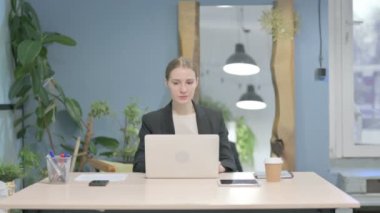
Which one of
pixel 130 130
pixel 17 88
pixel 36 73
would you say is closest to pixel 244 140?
pixel 130 130

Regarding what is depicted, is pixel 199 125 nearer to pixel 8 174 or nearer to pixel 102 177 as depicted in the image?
pixel 102 177

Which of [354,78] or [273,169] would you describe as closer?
[273,169]

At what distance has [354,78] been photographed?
158 inches

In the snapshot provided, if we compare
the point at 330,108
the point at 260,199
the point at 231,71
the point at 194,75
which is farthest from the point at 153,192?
the point at 330,108

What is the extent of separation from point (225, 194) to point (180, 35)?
196 cm

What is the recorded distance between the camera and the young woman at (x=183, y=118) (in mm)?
2832

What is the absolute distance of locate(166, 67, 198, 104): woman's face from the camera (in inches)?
110

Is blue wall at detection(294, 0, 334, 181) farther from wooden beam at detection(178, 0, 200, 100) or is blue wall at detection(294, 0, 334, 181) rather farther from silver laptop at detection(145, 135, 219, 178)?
silver laptop at detection(145, 135, 219, 178)

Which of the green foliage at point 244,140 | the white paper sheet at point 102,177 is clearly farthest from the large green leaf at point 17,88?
the green foliage at point 244,140

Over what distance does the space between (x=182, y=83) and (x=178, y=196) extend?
884 millimetres

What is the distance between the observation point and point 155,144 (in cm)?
239

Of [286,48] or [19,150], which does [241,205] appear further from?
[19,150]

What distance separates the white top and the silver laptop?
0.48 meters

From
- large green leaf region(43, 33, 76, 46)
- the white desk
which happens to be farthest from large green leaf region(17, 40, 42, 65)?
the white desk
